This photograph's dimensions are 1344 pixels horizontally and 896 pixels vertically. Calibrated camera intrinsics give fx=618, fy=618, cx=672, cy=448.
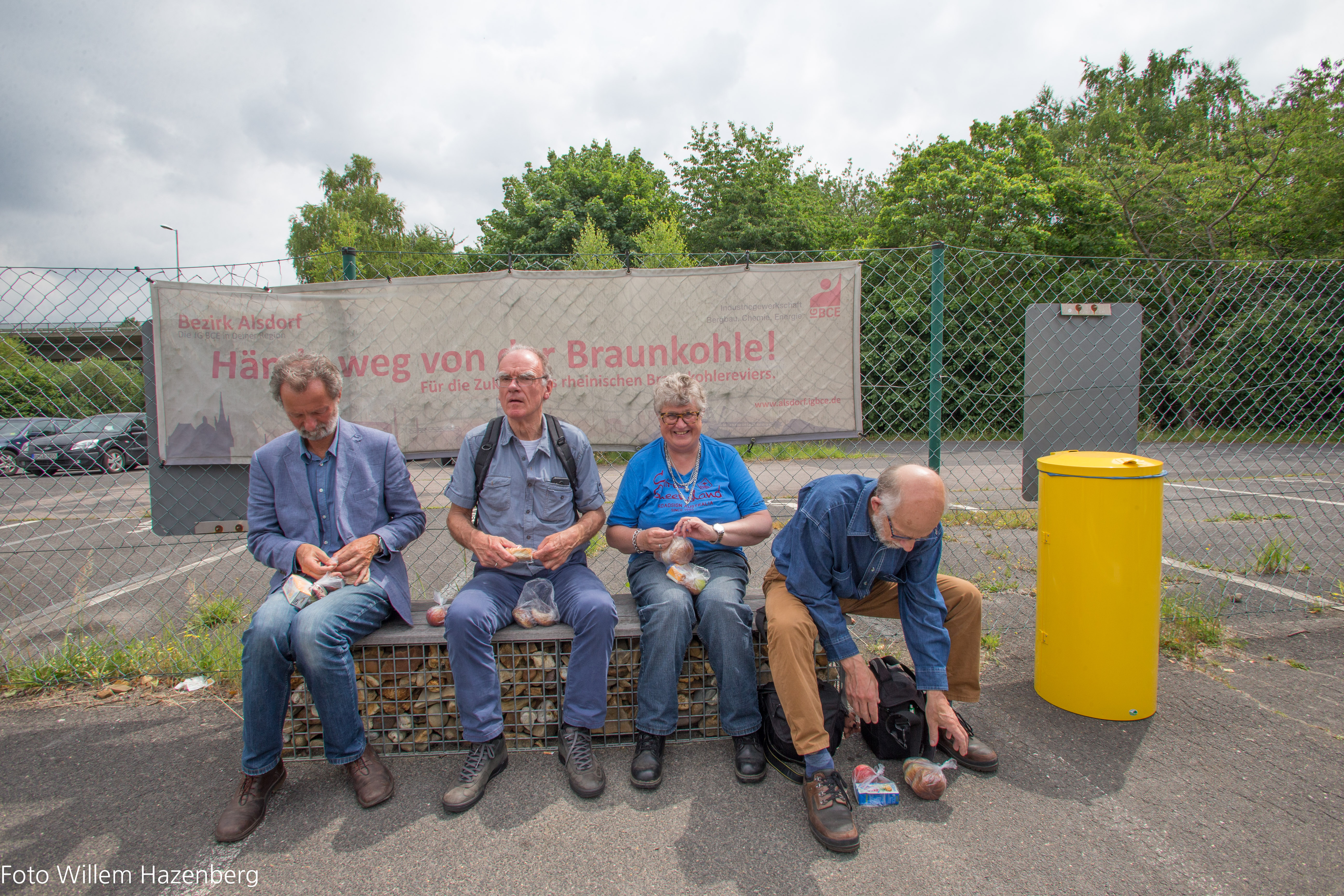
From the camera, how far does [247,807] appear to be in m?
2.20

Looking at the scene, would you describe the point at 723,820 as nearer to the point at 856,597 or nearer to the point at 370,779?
the point at 856,597

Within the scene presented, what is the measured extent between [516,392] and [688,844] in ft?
6.30

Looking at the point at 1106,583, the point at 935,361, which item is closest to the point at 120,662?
the point at 935,361

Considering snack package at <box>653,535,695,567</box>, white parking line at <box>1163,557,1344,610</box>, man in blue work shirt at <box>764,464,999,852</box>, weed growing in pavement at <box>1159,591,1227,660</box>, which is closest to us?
man in blue work shirt at <box>764,464,999,852</box>

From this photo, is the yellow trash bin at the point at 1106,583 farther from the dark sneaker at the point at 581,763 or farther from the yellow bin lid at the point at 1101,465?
the dark sneaker at the point at 581,763

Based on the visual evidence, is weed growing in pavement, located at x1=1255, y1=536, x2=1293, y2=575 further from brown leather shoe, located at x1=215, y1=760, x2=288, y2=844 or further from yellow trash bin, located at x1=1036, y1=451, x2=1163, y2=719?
brown leather shoe, located at x1=215, y1=760, x2=288, y2=844

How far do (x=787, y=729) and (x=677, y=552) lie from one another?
84cm

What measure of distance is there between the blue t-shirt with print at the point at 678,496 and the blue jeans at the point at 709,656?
0.38 m

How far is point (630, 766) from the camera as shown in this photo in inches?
99.3

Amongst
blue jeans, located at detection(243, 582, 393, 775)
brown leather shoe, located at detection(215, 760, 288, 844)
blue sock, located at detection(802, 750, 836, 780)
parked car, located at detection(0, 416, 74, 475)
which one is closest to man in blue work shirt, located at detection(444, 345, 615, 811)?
blue jeans, located at detection(243, 582, 393, 775)

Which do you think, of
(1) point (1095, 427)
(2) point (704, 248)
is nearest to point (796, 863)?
(1) point (1095, 427)

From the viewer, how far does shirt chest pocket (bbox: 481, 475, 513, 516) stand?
286 cm

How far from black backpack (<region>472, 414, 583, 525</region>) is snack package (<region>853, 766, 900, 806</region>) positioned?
161 cm

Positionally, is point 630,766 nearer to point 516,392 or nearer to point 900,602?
point 900,602
